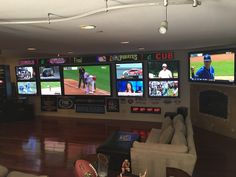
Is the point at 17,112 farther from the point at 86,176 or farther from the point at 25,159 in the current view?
the point at 86,176

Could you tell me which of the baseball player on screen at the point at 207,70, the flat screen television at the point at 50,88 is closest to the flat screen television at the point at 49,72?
the flat screen television at the point at 50,88

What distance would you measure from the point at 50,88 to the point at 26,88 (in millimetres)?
1068

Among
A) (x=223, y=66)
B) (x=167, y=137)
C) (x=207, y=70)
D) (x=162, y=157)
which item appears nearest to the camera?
(x=162, y=157)

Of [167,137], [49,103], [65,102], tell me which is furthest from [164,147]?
[49,103]

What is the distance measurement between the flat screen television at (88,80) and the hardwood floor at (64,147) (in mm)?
1081

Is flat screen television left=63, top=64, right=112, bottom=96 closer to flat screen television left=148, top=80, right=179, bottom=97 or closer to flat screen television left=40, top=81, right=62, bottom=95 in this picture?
flat screen television left=40, top=81, right=62, bottom=95

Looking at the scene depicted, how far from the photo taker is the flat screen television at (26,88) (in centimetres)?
864

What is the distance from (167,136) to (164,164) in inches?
28.7

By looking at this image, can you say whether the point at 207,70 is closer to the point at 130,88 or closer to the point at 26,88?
the point at 130,88

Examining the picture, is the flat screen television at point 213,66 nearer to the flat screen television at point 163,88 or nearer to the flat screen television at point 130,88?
the flat screen television at point 163,88

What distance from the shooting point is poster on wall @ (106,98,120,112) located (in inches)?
313

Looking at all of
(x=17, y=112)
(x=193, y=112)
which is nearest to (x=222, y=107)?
(x=193, y=112)

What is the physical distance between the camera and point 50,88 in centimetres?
842

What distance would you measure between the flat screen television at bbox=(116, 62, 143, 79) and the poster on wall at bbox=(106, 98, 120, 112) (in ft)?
2.95
